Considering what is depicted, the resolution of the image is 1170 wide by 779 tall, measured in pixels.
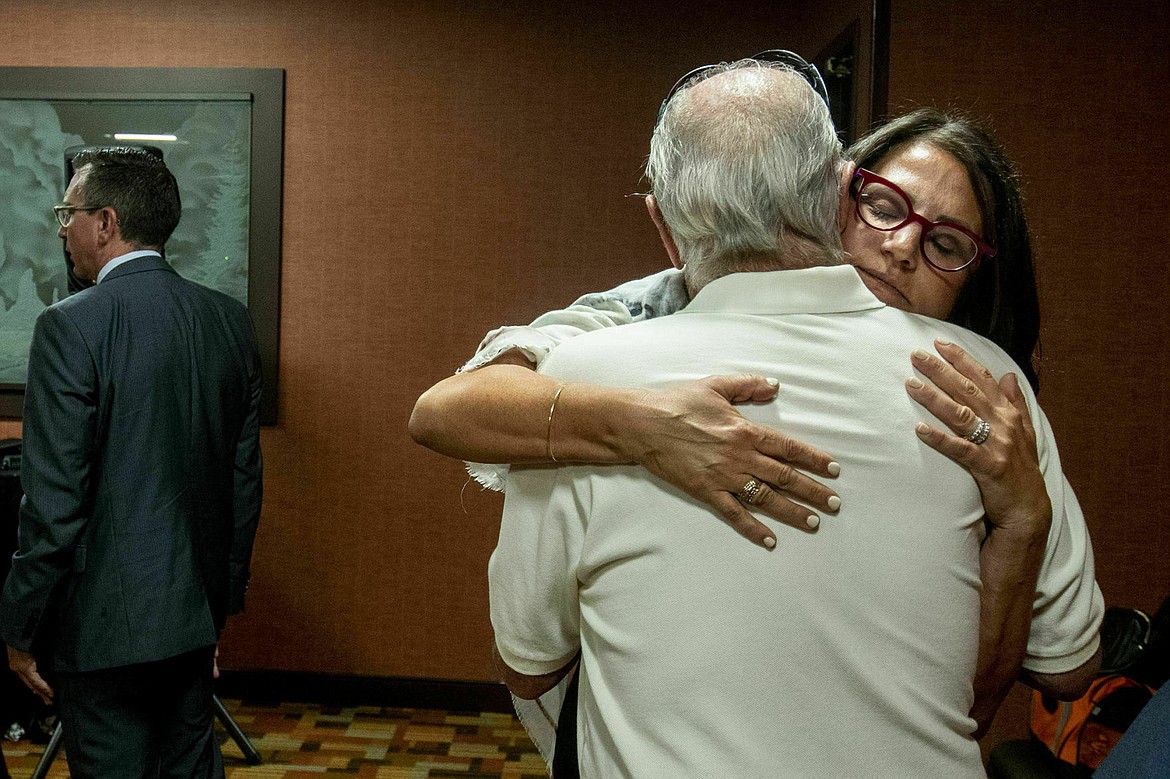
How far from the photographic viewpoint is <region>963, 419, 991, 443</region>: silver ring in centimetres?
97

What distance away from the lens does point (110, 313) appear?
232 centimetres

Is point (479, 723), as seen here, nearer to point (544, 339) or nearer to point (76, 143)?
point (76, 143)

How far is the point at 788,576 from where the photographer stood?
91 cm

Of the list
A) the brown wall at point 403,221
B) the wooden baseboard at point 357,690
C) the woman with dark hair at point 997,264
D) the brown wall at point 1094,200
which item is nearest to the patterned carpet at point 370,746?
the wooden baseboard at point 357,690

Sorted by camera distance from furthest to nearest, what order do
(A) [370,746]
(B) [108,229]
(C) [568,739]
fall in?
(A) [370,746] < (B) [108,229] < (C) [568,739]

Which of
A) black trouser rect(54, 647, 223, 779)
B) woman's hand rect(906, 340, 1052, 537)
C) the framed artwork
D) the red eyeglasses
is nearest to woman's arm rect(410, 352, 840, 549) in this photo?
woman's hand rect(906, 340, 1052, 537)

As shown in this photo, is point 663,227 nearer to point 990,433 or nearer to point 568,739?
point 990,433

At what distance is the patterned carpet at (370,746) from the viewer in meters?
3.36

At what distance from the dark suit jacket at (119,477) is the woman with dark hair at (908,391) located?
4.54 feet

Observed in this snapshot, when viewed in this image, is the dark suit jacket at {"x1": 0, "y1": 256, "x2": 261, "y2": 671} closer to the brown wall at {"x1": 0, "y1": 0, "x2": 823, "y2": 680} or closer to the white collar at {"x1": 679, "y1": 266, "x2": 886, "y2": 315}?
the brown wall at {"x1": 0, "y1": 0, "x2": 823, "y2": 680}

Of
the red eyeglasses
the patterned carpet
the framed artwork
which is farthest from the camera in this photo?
the framed artwork

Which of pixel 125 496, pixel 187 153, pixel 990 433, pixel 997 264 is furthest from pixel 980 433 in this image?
pixel 187 153

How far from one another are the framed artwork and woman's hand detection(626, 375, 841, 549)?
3.25 meters

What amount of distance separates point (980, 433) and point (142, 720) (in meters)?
2.10
